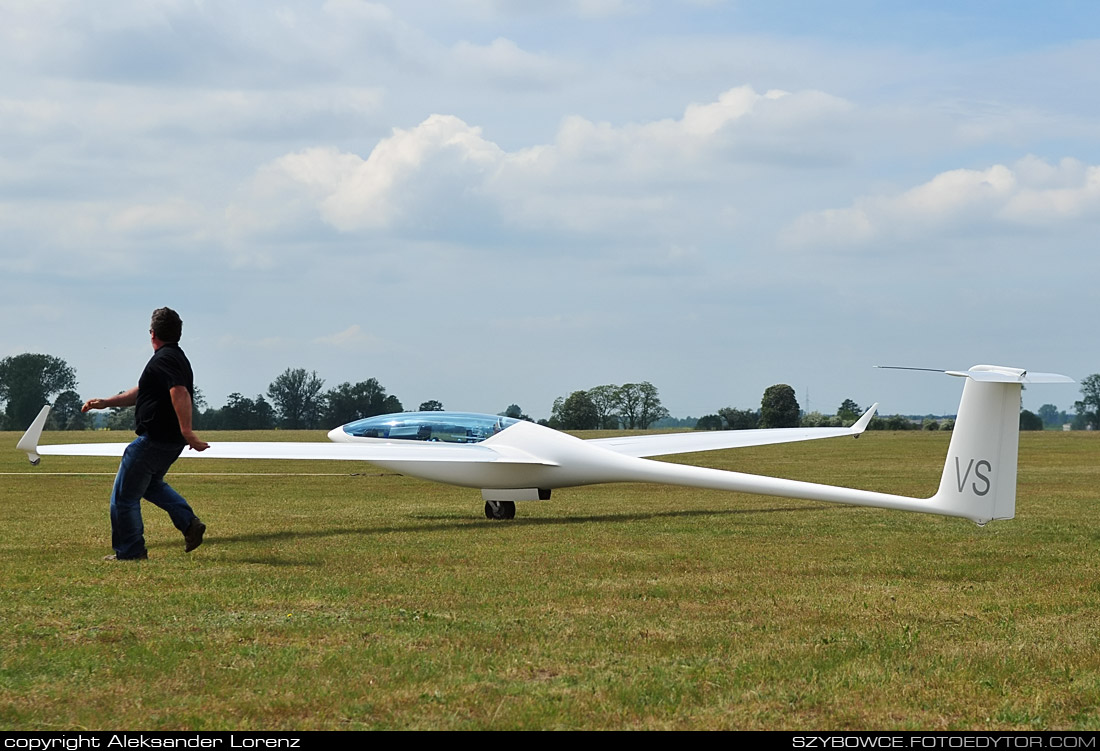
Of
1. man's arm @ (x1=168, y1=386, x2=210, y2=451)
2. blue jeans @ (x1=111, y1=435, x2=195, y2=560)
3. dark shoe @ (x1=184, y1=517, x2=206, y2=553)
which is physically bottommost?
dark shoe @ (x1=184, y1=517, x2=206, y2=553)

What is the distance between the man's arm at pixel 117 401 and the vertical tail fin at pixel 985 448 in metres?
8.32

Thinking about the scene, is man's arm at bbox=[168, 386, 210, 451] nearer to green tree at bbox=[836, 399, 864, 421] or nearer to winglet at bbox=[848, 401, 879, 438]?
winglet at bbox=[848, 401, 879, 438]

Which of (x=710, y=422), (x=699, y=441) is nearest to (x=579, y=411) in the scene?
(x=710, y=422)

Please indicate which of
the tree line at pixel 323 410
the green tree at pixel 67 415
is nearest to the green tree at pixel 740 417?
the tree line at pixel 323 410

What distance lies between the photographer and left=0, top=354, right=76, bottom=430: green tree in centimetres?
11938

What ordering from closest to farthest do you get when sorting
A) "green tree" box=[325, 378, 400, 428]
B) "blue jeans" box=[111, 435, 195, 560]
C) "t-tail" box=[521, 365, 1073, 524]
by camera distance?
"blue jeans" box=[111, 435, 195, 560]
"t-tail" box=[521, 365, 1073, 524]
"green tree" box=[325, 378, 400, 428]

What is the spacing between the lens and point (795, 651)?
6.59 meters

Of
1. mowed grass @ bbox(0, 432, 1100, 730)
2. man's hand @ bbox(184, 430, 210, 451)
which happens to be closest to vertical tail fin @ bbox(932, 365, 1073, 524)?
mowed grass @ bbox(0, 432, 1100, 730)

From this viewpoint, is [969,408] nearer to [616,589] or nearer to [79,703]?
[616,589]

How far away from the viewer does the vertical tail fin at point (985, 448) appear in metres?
11.6

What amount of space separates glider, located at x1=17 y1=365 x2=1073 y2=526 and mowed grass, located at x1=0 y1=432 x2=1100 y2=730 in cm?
60

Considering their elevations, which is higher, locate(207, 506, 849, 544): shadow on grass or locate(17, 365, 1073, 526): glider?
locate(17, 365, 1073, 526): glider

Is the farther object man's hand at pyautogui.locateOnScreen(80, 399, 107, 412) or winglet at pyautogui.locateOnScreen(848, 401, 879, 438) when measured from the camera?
winglet at pyautogui.locateOnScreen(848, 401, 879, 438)

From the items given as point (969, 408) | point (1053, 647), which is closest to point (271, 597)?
point (1053, 647)
